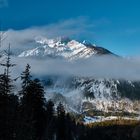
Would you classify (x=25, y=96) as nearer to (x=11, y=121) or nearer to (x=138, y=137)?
(x=11, y=121)

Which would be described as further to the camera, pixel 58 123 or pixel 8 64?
pixel 58 123

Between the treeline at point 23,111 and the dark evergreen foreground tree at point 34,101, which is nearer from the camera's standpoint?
the treeline at point 23,111

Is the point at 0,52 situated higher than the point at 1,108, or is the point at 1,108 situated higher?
the point at 0,52

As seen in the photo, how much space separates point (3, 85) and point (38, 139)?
19928 mm

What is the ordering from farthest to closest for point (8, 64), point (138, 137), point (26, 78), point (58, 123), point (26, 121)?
1. point (138, 137)
2. point (58, 123)
3. point (26, 78)
4. point (26, 121)
5. point (8, 64)

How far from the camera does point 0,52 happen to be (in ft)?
95.6

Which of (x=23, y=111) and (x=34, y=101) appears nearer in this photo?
(x=23, y=111)

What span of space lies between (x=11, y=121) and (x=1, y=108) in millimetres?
1307

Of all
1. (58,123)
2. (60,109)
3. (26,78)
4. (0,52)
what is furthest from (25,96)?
(60,109)

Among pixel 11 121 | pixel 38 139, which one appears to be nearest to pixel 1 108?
pixel 11 121

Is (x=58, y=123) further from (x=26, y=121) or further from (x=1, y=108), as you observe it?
(x=1, y=108)

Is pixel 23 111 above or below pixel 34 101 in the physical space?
below

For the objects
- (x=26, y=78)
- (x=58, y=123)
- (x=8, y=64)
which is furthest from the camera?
(x=58, y=123)

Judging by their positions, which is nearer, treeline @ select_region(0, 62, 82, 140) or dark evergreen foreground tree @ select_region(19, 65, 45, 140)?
treeline @ select_region(0, 62, 82, 140)
